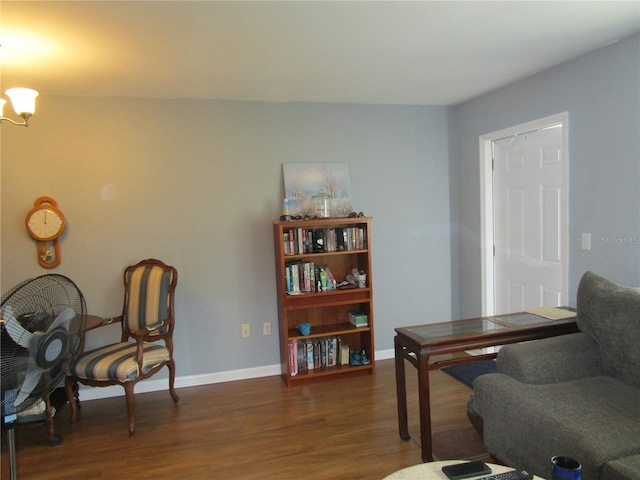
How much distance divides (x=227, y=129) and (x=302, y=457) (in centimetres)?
248

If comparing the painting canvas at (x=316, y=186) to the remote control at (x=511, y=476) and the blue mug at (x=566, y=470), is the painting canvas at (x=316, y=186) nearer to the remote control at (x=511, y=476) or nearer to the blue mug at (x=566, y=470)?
the remote control at (x=511, y=476)

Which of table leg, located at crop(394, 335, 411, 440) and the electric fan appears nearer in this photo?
the electric fan

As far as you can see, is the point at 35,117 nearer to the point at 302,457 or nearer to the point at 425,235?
the point at 302,457

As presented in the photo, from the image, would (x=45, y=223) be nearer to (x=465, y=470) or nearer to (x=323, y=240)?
(x=323, y=240)

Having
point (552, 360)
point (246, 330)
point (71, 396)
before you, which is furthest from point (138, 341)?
point (552, 360)

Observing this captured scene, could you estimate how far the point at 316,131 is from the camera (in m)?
3.82

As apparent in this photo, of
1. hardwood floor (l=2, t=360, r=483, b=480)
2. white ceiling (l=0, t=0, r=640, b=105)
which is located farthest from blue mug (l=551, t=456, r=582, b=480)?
white ceiling (l=0, t=0, r=640, b=105)

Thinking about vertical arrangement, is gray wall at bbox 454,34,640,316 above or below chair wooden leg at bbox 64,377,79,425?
above

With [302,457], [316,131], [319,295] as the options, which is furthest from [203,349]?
[316,131]

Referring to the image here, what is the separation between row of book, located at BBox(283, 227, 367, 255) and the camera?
11.6 ft

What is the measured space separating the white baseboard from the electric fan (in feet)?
4.74

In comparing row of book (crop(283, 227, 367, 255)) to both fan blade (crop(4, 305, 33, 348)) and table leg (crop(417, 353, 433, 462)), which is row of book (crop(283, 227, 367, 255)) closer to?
table leg (crop(417, 353, 433, 462))

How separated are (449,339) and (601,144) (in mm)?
1584

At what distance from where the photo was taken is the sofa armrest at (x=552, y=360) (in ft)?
7.45
